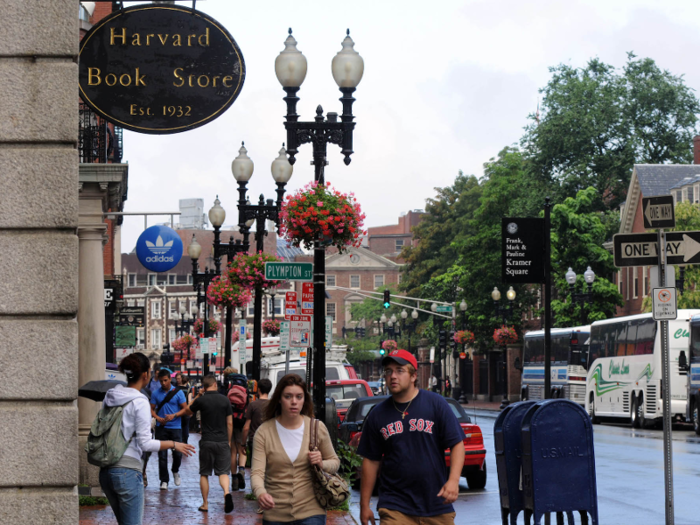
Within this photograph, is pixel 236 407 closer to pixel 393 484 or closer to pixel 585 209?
pixel 393 484

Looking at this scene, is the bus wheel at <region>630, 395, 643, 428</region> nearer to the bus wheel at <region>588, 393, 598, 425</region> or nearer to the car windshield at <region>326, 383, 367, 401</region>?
the bus wheel at <region>588, 393, 598, 425</region>

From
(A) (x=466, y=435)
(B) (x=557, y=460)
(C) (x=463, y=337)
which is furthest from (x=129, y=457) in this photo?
(C) (x=463, y=337)

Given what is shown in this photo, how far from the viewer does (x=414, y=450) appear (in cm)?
738

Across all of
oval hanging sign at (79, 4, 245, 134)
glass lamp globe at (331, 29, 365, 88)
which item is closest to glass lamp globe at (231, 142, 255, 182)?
glass lamp globe at (331, 29, 365, 88)

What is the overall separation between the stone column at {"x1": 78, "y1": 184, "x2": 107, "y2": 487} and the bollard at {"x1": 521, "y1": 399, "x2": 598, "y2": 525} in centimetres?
893

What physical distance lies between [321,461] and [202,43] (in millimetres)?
3440

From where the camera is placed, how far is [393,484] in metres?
7.43

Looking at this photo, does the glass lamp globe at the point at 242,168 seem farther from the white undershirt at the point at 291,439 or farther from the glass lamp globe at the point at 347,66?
the white undershirt at the point at 291,439

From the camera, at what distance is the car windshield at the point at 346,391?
25719 millimetres

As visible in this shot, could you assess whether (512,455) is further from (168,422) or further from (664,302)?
(168,422)

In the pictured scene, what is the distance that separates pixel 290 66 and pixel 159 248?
8.37 m

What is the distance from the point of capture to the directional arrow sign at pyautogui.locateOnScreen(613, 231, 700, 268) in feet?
37.4

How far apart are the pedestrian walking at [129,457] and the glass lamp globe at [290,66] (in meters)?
10.3

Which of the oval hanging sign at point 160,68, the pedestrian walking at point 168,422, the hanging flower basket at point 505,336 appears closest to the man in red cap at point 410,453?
the oval hanging sign at point 160,68
